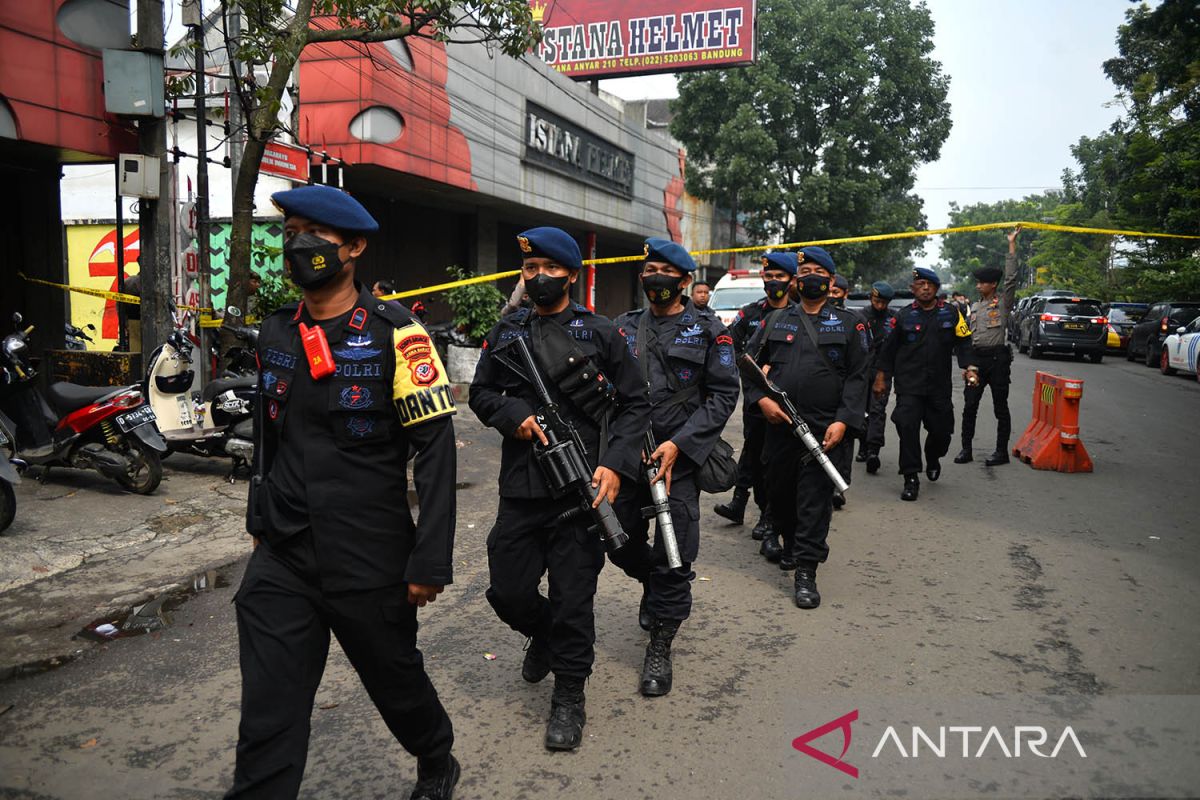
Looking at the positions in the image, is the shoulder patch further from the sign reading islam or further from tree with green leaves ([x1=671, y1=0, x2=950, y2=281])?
tree with green leaves ([x1=671, y1=0, x2=950, y2=281])

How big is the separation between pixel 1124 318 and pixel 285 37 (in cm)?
2464

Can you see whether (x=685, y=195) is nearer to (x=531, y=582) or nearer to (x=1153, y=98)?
(x=1153, y=98)

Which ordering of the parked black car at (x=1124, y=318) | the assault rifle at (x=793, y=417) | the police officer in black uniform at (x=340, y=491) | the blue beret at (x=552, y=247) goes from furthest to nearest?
the parked black car at (x=1124, y=318) → the assault rifle at (x=793, y=417) → the blue beret at (x=552, y=247) → the police officer in black uniform at (x=340, y=491)

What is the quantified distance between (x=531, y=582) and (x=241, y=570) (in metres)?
2.65

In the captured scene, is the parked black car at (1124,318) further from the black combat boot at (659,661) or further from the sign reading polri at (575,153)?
the black combat boot at (659,661)

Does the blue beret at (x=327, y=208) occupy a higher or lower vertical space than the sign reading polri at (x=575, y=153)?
lower

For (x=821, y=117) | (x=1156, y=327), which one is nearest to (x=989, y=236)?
(x=821, y=117)

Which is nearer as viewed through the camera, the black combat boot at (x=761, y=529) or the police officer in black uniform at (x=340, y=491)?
the police officer in black uniform at (x=340, y=491)

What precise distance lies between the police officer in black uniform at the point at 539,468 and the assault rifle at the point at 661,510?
27 centimetres

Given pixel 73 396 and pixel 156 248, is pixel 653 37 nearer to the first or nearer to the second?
pixel 156 248

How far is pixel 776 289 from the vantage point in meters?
6.58

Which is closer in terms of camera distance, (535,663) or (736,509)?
(535,663)

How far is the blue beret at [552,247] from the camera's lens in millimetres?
3439

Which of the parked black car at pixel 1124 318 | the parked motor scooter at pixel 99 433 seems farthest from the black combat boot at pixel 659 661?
the parked black car at pixel 1124 318
